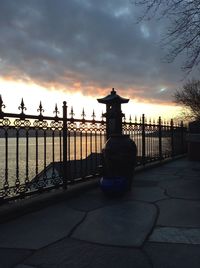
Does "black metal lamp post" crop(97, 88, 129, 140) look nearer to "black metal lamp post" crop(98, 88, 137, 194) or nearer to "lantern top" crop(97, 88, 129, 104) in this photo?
"lantern top" crop(97, 88, 129, 104)

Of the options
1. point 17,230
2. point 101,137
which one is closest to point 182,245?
point 17,230

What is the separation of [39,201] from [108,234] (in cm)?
175

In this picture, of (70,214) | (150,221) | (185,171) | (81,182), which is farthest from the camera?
(185,171)

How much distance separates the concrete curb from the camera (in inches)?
207

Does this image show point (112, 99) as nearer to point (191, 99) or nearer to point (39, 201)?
point (39, 201)

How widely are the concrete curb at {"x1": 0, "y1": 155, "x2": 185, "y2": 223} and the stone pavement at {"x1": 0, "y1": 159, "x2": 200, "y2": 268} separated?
0.11 metres

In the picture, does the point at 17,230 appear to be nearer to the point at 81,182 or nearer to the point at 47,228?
the point at 47,228

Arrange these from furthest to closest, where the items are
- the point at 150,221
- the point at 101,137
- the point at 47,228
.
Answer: the point at 101,137 → the point at 150,221 → the point at 47,228

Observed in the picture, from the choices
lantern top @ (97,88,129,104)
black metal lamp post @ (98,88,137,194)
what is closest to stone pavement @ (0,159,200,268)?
black metal lamp post @ (98,88,137,194)

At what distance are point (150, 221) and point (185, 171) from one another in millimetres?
6256

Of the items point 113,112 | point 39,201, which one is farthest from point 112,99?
point 39,201

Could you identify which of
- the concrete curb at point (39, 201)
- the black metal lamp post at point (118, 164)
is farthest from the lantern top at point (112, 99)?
the concrete curb at point (39, 201)

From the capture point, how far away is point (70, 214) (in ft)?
18.3

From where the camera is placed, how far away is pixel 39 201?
590 cm
